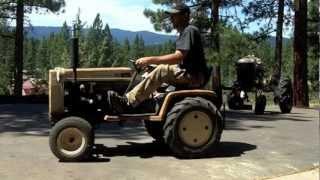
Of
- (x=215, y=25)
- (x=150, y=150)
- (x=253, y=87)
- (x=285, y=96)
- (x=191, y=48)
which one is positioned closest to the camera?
(x=191, y=48)

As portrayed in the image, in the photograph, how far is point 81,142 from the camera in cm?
816

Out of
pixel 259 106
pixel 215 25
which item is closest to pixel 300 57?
pixel 259 106

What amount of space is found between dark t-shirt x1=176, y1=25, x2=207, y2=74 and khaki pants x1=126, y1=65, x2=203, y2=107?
9 centimetres

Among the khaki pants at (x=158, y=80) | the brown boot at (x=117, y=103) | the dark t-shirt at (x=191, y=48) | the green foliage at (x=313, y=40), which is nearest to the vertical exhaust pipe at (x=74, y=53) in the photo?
the brown boot at (x=117, y=103)

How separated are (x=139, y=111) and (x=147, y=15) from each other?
26.2 metres

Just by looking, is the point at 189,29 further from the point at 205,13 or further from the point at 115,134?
the point at 205,13

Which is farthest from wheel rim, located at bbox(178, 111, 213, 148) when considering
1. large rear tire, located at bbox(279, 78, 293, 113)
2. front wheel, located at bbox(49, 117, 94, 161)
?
large rear tire, located at bbox(279, 78, 293, 113)

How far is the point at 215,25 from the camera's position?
2822 centimetres

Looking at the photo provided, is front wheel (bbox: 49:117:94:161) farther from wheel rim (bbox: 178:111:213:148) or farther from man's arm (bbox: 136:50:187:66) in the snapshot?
wheel rim (bbox: 178:111:213:148)

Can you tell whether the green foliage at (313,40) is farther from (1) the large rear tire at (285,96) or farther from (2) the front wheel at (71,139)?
(2) the front wheel at (71,139)

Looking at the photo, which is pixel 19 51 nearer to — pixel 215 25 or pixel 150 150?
pixel 215 25

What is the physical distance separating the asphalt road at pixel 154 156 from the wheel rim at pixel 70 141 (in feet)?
0.69

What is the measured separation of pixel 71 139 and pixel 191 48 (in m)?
1.79

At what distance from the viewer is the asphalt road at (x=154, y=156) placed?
744 cm
